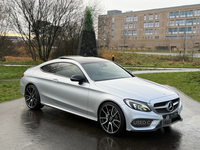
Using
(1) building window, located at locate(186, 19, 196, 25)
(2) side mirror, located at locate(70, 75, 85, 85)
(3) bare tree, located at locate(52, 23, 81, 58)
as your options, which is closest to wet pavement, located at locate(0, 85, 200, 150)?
(2) side mirror, located at locate(70, 75, 85, 85)

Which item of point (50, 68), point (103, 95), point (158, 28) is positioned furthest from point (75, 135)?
point (158, 28)

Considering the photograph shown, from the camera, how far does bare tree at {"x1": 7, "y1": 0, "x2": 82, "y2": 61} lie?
2562cm

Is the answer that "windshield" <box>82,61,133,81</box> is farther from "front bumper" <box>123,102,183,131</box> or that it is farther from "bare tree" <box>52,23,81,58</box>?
"bare tree" <box>52,23,81,58</box>

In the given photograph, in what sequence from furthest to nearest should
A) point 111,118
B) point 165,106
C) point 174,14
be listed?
point 174,14 → point 111,118 → point 165,106

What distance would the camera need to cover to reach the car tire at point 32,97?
265 inches

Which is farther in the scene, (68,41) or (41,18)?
(68,41)

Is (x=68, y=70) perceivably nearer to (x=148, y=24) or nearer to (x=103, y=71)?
(x=103, y=71)

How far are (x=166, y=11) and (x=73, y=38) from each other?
218ft

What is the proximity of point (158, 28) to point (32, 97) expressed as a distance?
87.8 metres

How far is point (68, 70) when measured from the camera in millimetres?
6098

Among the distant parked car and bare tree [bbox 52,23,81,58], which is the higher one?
bare tree [bbox 52,23,81,58]

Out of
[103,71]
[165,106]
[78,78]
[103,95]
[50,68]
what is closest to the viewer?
[165,106]

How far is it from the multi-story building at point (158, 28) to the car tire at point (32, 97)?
71.8m

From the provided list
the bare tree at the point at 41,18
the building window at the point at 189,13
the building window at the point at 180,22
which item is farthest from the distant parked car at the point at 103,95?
the building window at the point at 180,22
